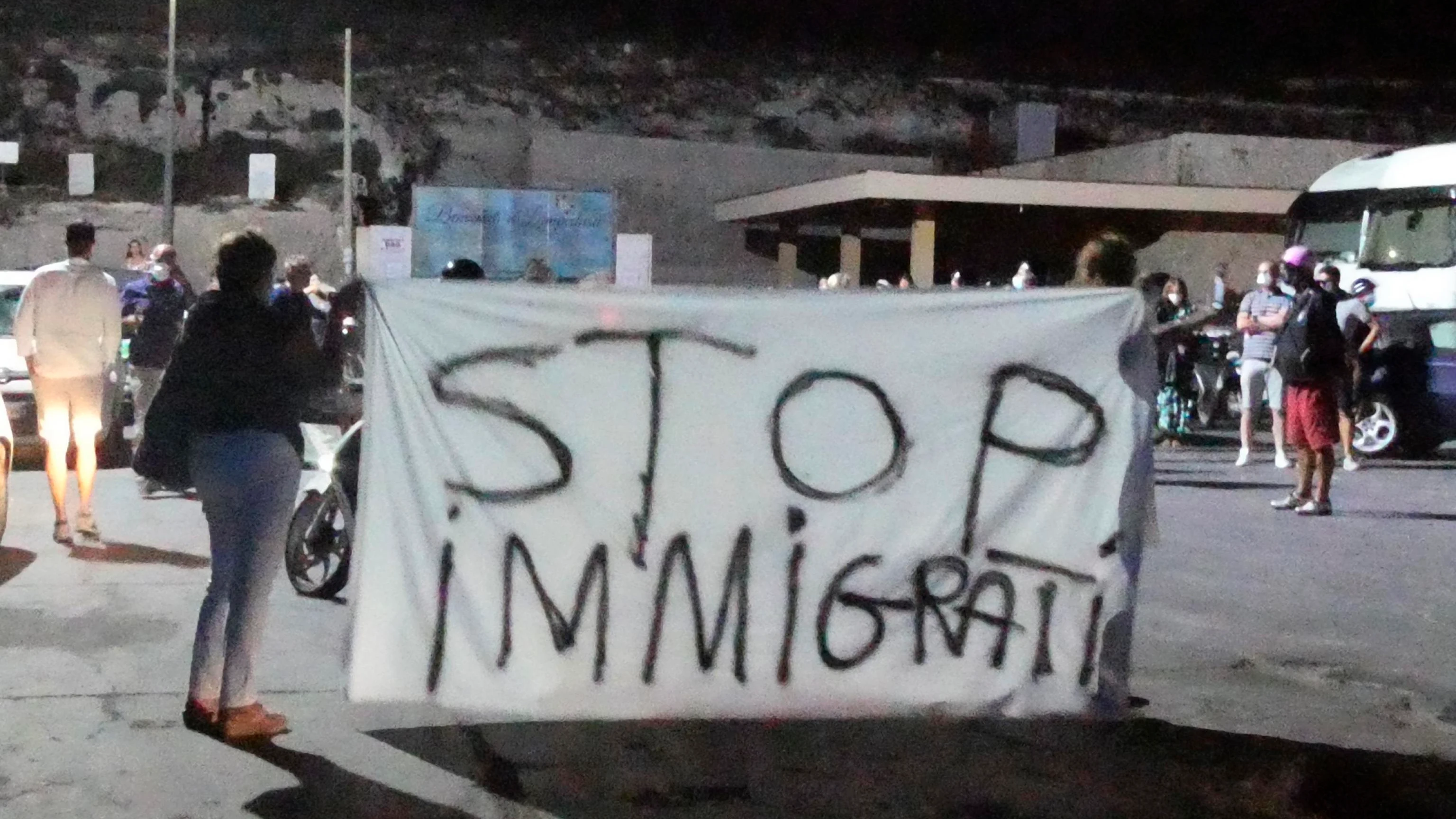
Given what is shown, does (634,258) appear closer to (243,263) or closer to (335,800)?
(243,263)

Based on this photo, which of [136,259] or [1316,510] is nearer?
[1316,510]

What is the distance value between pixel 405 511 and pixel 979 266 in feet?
101

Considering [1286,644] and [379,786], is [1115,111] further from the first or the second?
[379,786]

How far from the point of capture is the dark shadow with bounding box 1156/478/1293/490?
12.9m

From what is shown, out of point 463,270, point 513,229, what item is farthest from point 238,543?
point 513,229

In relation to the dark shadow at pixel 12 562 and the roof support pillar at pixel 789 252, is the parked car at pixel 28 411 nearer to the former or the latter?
the dark shadow at pixel 12 562

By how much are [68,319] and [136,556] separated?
131 cm

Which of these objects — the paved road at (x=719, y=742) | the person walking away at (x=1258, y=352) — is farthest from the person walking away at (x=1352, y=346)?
the paved road at (x=719, y=742)

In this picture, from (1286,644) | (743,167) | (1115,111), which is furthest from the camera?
(1115,111)

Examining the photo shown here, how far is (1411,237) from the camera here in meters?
18.3

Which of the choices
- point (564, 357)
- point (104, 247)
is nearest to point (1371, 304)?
point (564, 357)

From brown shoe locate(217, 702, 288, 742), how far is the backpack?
7477 mm

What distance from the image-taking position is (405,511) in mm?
4969

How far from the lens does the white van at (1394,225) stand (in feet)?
58.5
